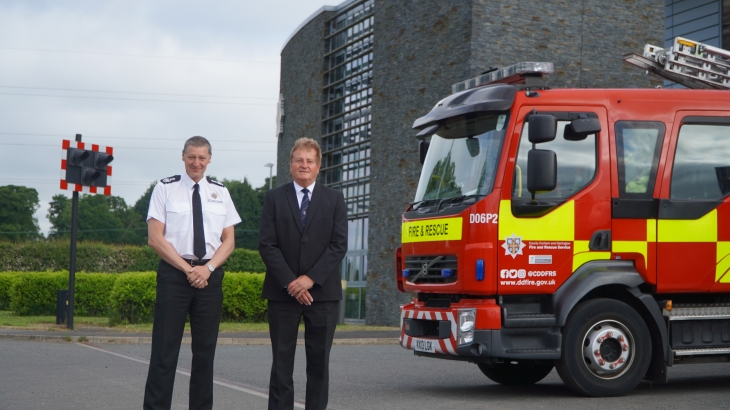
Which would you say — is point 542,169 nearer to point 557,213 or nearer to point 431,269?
point 557,213

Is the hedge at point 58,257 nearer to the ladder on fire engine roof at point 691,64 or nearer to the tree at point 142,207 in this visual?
the ladder on fire engine roof at point 691,64

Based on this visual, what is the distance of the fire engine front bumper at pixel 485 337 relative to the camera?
8766 mm

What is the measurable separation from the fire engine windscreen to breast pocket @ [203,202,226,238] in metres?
3.16

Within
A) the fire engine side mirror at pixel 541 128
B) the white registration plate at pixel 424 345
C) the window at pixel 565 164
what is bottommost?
the white registration plate at pixel 424 345

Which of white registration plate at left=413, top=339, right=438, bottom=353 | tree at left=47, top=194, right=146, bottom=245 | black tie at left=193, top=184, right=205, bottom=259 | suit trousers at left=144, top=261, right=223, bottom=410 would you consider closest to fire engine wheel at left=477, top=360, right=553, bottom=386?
white registration plate at left=413, top=339, right=438, bottom=353

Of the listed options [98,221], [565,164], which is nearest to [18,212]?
[98,221]

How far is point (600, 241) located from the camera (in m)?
9.10

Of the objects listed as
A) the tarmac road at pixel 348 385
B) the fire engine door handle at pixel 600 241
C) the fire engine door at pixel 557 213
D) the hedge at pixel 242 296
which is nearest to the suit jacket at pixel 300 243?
the tarmac road at pixel 348 385

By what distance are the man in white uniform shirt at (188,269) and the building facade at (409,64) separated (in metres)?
14.4

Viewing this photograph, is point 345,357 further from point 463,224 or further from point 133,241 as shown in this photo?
point 133,241

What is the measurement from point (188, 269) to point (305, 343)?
0.96 metres

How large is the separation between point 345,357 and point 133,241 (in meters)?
95.4

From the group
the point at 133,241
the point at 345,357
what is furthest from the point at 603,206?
the point at 133,241

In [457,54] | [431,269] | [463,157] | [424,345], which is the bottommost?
[424,345]
